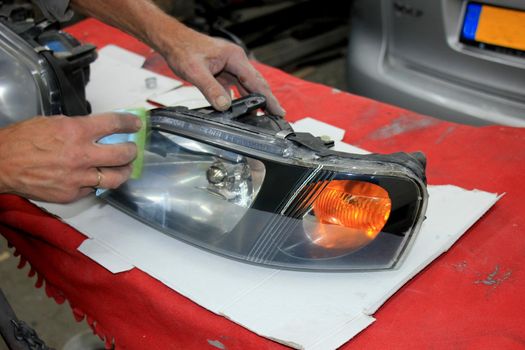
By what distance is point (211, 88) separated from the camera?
3.79 feet

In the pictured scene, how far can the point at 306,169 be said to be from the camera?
0.91 meters

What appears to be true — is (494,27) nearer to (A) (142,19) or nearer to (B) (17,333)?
(A) (142,19)

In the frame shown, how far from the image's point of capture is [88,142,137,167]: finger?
36.5 inches

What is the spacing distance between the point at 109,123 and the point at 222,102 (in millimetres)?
234

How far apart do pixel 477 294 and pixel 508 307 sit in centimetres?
5

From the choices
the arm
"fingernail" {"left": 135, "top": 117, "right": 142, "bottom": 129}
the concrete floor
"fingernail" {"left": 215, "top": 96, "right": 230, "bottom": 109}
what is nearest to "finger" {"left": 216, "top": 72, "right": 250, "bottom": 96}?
the arm

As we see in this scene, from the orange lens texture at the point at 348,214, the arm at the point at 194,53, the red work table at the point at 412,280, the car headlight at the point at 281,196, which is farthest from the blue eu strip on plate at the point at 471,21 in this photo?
the orange lens texture at the point at 348,214

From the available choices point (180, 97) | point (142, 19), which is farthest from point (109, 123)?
point (180, 97)

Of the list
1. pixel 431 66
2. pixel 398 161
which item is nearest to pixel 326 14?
pixel 431 66

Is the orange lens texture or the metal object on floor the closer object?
the orange lens texture

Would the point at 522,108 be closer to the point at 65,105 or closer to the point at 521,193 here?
the point at 521,193

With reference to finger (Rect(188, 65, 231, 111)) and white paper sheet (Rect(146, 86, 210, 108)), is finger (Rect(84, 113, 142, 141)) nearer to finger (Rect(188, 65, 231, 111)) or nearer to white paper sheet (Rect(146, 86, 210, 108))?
finger (Rect(188, 65, 231, 111))

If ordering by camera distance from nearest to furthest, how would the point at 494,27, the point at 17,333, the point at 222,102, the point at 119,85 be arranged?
1. the point at 222,102
2. the point at 17,333
3. the point at 494,27
4. the point at 119,85

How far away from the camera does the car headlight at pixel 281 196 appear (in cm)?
90
